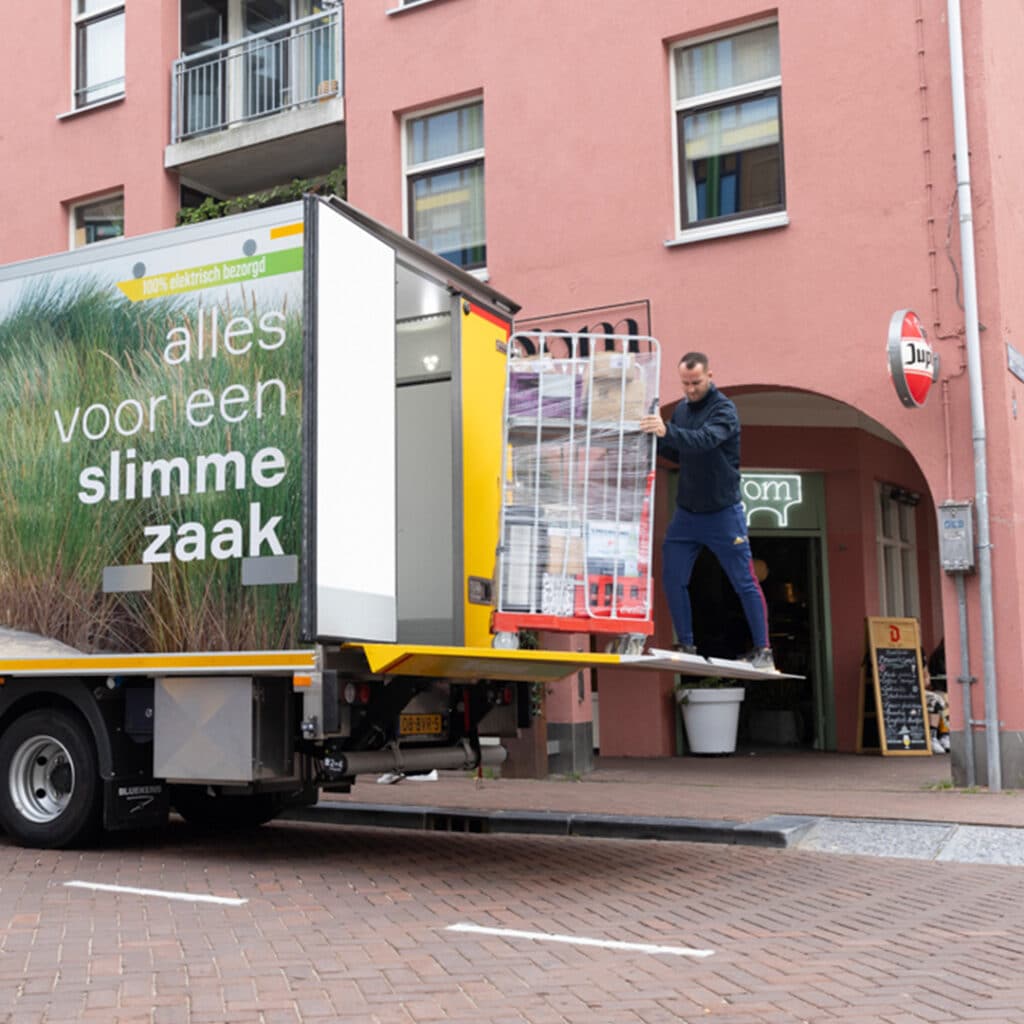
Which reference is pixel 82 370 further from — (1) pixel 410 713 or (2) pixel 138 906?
(2) pixel 138 906

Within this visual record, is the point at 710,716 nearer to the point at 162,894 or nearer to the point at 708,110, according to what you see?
the point at 708,110

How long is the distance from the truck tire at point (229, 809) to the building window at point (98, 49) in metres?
11.4

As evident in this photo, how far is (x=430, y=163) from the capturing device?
584 inches

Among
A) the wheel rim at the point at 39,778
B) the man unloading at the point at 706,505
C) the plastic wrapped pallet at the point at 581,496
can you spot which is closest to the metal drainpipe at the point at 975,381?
the man unloading at the point at 706,505

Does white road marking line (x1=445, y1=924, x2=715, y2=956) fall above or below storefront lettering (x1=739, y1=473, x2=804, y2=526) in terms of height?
below

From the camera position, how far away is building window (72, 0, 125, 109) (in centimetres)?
1800

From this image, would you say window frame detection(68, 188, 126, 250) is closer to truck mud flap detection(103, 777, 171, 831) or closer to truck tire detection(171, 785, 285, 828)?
truck tire detection(171, 785, 285, 828)

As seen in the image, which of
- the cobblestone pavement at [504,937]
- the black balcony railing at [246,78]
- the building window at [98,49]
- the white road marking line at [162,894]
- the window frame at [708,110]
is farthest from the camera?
the building window at [98,49]

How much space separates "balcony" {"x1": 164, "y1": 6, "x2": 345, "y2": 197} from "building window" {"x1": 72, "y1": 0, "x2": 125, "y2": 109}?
1235 mm

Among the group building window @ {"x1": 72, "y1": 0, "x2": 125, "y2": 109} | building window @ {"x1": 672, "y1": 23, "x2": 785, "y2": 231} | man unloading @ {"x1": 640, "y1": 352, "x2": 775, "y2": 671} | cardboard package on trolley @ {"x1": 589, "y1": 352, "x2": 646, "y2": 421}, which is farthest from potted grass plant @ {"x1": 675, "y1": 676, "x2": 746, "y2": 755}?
building window @ {"x1": 72, "y1": 0, "x2": 125, "y2": 109}

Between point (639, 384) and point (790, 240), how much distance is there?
4892mm

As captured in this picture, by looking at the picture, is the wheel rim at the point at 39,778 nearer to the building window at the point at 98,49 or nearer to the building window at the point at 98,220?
the building window at the point at 98,220

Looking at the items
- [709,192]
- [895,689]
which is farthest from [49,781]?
[895,689]

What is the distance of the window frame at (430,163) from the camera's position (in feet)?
47.3
